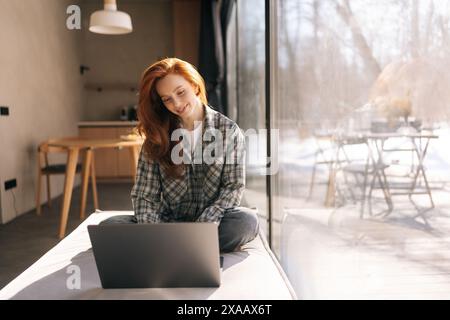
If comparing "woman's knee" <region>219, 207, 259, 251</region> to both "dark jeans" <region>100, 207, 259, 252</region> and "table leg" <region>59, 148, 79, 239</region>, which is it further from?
"table leg" <region>59, 148, 79, 239</region>

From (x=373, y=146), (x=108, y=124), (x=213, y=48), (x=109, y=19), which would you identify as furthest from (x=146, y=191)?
(x=108, y=124)

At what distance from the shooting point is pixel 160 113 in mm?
1523

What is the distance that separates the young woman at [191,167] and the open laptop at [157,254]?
30cm

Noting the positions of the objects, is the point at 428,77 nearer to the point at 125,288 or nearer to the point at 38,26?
the point at 125,288

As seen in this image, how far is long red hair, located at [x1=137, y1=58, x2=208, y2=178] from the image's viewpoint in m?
1.43

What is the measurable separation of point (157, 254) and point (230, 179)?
0.47m

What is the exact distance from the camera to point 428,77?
0.71 metres

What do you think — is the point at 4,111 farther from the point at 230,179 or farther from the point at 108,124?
the point at 230,179

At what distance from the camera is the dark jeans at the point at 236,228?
4.83 feet

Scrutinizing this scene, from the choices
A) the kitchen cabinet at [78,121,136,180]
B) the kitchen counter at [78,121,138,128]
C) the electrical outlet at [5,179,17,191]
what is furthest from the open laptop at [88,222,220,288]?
the kitchen cabinet at [78,121,136,180]

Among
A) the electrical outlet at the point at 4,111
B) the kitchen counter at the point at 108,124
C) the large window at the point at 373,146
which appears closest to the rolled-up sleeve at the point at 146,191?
the large window at the point at 373,146

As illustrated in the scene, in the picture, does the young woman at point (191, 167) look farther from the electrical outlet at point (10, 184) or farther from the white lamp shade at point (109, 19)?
the electrical outlet at point (10, 184)
